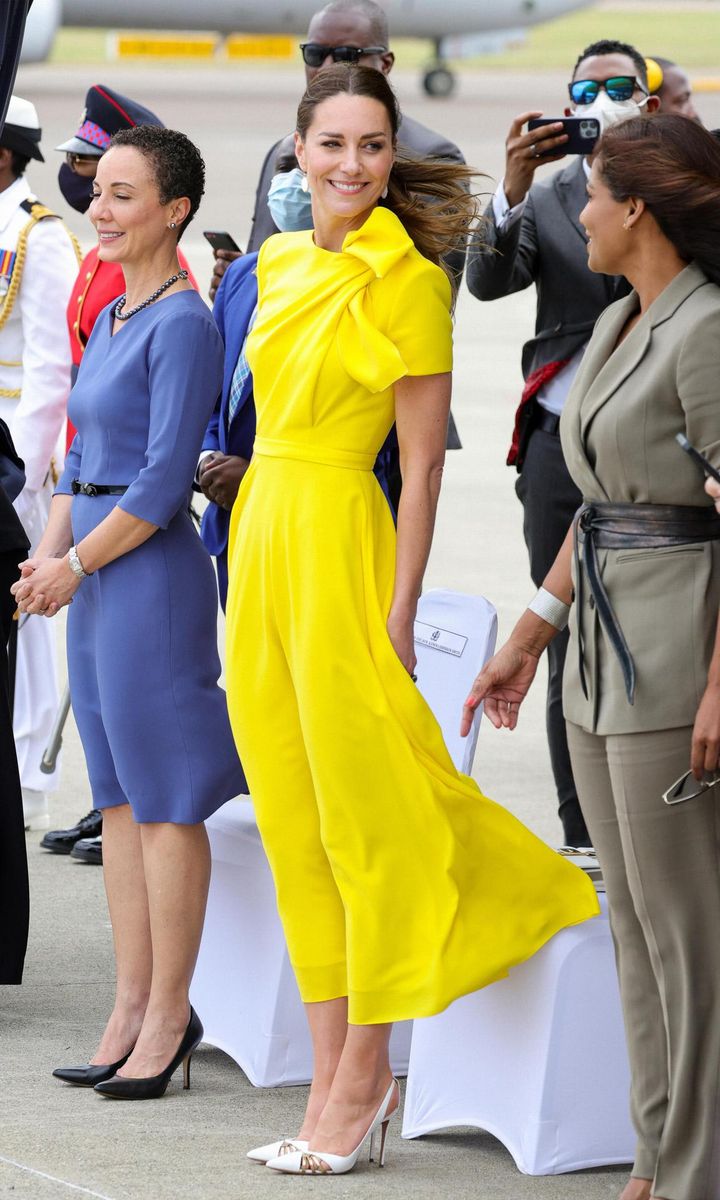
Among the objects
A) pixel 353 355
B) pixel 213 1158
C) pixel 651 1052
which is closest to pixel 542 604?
pixel 353 355

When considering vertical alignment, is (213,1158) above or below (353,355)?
below

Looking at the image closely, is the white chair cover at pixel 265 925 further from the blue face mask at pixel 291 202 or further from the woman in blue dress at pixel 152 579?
the blue face mask at pixel 291 202

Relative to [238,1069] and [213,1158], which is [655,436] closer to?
[213,1158]

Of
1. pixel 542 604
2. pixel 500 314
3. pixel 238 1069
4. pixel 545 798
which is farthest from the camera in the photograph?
pixel 500 314

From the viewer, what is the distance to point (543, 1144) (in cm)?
318

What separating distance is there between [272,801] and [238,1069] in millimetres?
837

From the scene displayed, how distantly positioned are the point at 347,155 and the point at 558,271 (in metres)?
1.36

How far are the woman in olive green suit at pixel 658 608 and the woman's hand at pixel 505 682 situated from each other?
0.21 metres

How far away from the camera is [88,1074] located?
363 cm

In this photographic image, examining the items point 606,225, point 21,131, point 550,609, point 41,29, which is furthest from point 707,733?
point 41,29

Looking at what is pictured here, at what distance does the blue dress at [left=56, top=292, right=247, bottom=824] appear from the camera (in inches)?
137

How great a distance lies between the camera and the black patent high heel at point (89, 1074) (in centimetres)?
363

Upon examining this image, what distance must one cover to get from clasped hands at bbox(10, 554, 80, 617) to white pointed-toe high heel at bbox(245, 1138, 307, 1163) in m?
1.02

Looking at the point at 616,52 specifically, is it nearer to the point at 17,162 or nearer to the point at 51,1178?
the point at 17,162
